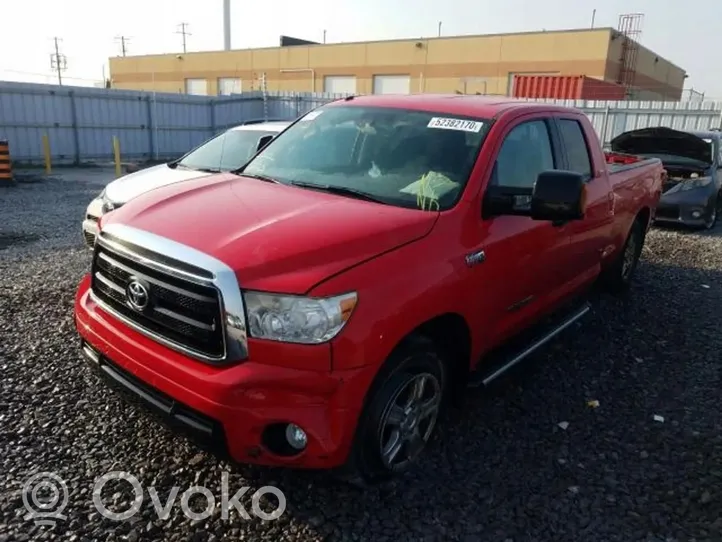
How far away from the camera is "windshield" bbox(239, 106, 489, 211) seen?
3145 mm

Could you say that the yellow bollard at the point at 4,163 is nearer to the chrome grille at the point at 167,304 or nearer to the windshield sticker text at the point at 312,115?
the windshield sticker text at the point at 312,115

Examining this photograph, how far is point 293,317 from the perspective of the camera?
7.52 feet

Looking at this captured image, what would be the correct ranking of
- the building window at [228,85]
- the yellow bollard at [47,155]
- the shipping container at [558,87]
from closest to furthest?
the yellow bollard at [47,155] → the shipping container at [558,87] → the building window at [228,85]

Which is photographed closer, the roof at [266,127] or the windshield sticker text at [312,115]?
the windshield sticker text at [312,115]

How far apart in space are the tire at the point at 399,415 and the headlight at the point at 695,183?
8.50m

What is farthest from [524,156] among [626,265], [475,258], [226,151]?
[226,151]

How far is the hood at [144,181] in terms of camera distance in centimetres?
576

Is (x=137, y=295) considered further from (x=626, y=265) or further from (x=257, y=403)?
(x=626, y=265)

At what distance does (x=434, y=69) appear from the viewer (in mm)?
40625

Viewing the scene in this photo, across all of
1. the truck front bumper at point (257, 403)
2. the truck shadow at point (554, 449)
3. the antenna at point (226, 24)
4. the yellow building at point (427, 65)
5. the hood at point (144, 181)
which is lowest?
the truck shadow at point (554, 449)

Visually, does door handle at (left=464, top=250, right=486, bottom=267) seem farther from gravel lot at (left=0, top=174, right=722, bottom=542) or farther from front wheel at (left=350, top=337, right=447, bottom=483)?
gravel lot at (left=0, top=174, right=722, bottom=542)

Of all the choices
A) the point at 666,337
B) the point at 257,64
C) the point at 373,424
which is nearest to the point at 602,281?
the point at 666,337

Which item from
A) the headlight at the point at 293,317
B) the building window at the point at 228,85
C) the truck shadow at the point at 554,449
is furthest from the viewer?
the building window at the point at 228,85

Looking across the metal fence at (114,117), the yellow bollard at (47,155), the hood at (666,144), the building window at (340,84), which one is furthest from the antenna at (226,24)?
the hood at (666,144)
